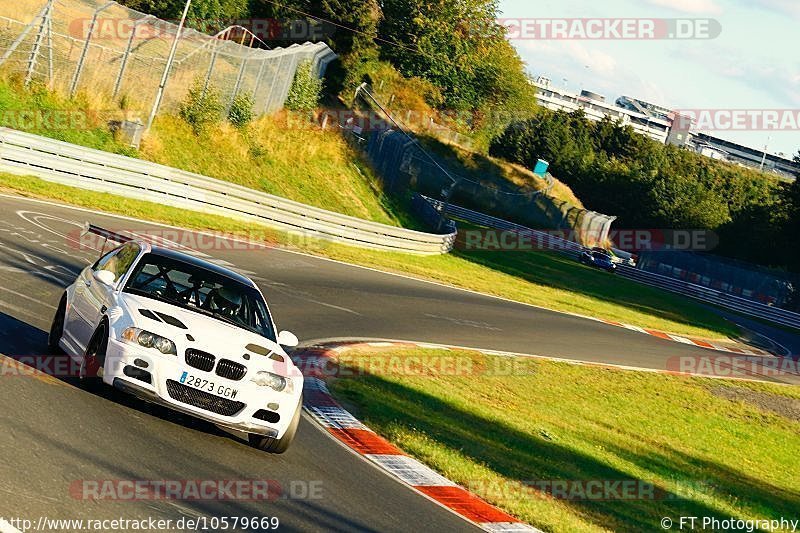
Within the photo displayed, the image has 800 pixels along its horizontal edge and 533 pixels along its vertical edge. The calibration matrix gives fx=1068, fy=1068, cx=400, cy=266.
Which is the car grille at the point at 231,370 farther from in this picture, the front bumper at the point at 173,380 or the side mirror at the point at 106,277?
the side mirror at the point at 106,277

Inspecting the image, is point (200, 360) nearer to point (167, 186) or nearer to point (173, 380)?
point (173, 380)

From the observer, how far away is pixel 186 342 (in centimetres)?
897

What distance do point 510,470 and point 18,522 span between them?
726 centimetres

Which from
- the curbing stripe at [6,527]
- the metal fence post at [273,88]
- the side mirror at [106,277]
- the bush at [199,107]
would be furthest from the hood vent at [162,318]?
the metal fence post at [273,88]

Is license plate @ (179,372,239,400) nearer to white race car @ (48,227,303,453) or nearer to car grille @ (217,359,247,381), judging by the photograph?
white race car @ (48,227,303,453)

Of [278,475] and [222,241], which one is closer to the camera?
[278,475]

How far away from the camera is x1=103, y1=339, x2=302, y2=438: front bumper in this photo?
880cm

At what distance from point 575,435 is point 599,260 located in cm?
4479

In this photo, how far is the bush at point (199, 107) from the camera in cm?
3553

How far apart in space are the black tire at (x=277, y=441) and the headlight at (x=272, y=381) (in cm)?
24

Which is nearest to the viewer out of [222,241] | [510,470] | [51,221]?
[510,470]

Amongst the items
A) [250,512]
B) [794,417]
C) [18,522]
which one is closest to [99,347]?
[250,512]

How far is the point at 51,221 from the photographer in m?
21.0

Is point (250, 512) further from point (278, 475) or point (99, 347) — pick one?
point (99, 347)
